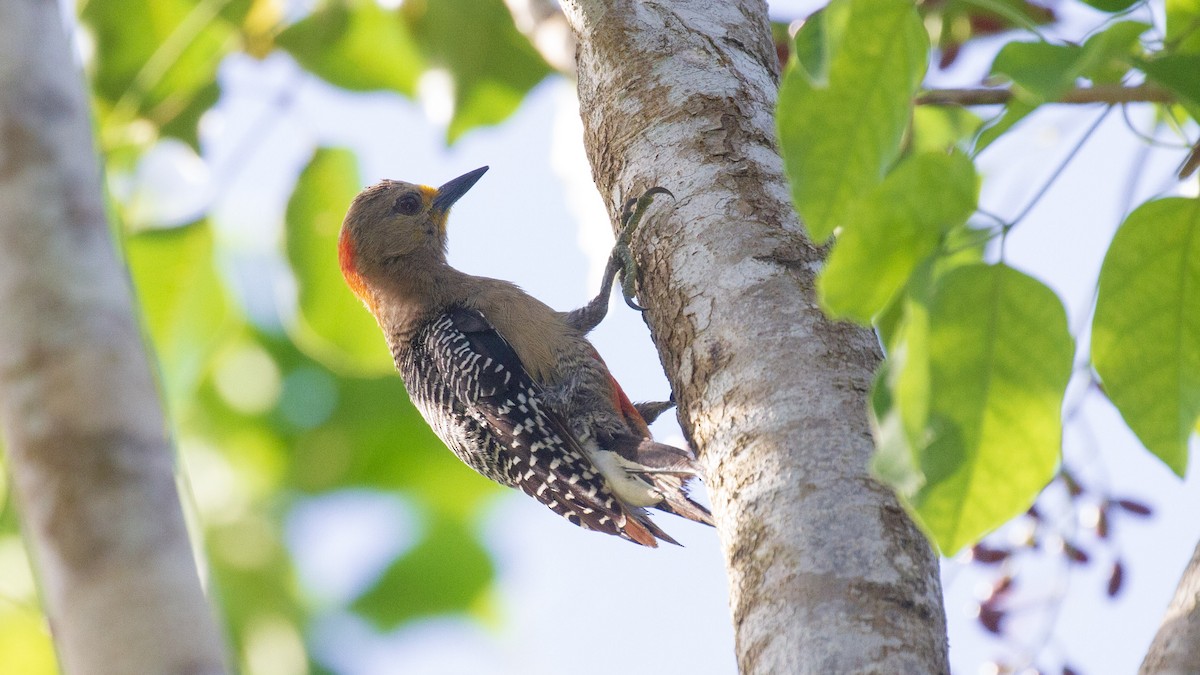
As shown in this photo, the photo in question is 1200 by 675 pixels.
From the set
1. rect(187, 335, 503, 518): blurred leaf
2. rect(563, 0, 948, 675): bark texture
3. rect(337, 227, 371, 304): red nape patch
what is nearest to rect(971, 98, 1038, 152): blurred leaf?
rect(563, 0, 948, 675): bark texture

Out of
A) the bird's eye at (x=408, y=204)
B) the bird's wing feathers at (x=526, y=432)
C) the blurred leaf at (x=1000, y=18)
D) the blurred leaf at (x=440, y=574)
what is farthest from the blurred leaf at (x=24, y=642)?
the blurred leaf at (x=440, y=574)

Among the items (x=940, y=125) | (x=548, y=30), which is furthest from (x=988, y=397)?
(x=940, y=125)

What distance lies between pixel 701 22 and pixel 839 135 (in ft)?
4.33

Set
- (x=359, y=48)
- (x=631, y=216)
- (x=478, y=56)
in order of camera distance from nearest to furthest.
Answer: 1. (x=631, y=216)
2. (x=478, y=56)
3. (x=359, y=48)

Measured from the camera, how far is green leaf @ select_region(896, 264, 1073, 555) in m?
1.32

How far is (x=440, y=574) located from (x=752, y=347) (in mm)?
4853

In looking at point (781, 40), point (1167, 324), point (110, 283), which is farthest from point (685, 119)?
point (110, 283)

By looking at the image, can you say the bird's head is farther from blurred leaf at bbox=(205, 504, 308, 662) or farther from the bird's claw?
the bird's claw

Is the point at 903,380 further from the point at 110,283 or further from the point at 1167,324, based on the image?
the point at 110,283

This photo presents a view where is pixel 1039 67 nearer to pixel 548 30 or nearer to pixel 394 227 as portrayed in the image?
pixel 548 30

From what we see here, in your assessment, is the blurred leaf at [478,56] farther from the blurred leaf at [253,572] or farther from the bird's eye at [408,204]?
the blurred leaf at [253,572]

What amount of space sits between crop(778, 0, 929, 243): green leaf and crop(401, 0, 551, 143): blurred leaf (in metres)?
2.22

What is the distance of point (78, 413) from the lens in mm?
1171

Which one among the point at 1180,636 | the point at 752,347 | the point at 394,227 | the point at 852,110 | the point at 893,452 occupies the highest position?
the point at 394,227
